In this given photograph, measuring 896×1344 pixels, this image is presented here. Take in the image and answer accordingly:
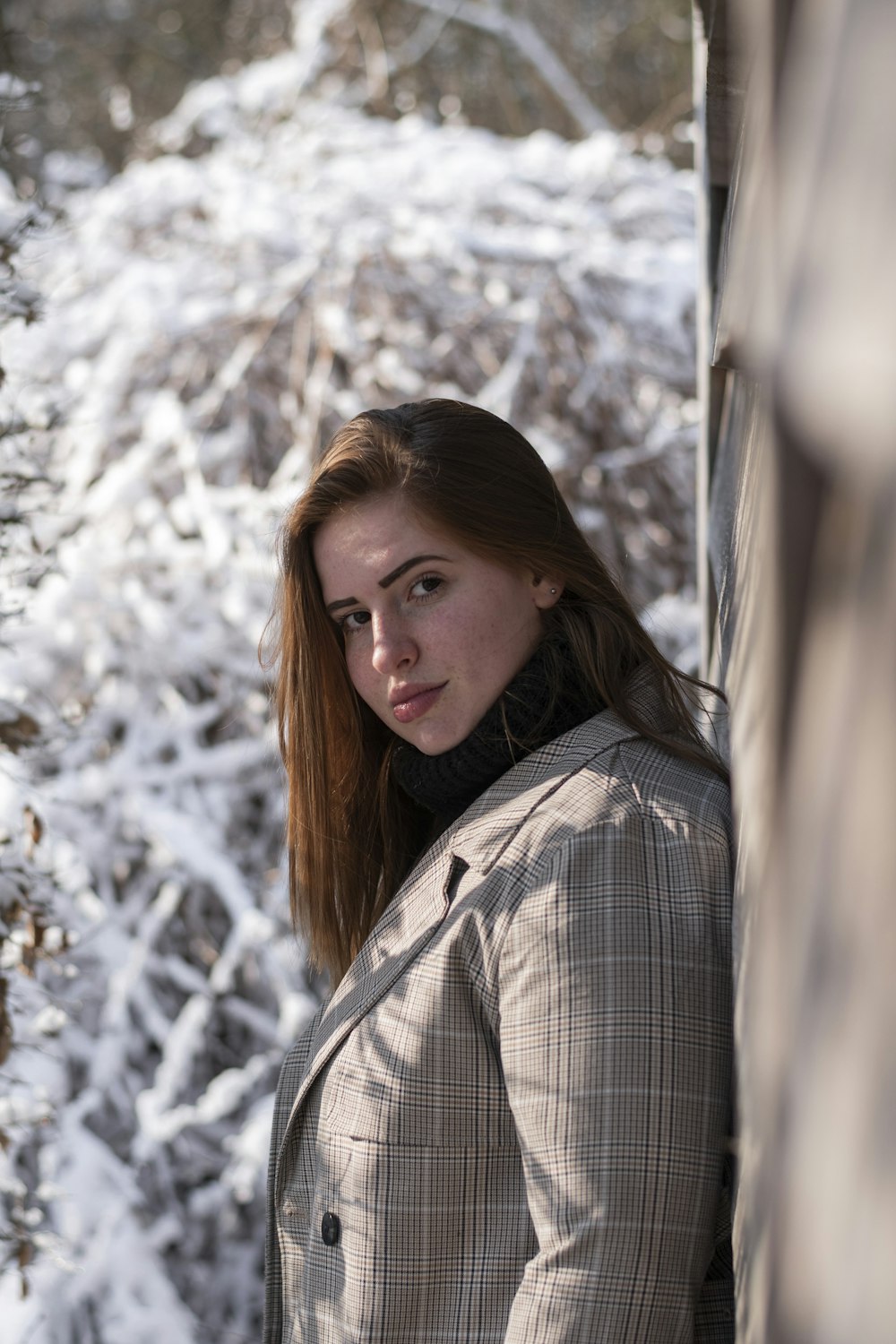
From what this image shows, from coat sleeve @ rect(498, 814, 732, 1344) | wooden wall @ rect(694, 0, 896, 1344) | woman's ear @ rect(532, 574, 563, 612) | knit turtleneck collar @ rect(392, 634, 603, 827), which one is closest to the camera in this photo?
wooden wall @ rect(694, 0, 896, 1344)

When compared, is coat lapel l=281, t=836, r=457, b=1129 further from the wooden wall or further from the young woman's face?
the wooden wall

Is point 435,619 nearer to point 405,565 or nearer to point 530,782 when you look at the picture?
point 405,565

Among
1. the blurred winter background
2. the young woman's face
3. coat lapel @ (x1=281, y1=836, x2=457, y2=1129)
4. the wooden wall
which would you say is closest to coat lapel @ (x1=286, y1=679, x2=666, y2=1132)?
coat lapel @ (x1=281, y1=836, x2=457, y2=1129)

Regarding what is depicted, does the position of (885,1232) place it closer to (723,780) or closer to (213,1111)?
(723,780)

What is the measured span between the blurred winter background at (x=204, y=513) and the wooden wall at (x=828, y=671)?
1.68 m

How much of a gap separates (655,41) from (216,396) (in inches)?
252

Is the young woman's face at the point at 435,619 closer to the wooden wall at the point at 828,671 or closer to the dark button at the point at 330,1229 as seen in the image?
the dark button at the point at 330,1229

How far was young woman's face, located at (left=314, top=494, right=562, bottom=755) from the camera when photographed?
5.41 ft

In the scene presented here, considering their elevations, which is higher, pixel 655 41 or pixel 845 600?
pixel 655 41

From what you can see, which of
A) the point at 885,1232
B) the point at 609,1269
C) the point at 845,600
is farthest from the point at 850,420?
the point at 609,1269

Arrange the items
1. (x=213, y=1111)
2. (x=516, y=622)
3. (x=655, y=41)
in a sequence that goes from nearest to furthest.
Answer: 1. (x=516, y=622)
2. (x=213, y=1111)
3. (x=655, y=41)

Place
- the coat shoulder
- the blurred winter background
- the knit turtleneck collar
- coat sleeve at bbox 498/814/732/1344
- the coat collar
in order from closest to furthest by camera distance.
Result: 1. coat sleeve at bbox 498/814/732/1344
2. the coat shoulder
3. the coat collar
4. the knit turtleneck collar
5. the blurred winter background

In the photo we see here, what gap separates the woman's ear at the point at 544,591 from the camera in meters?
1.71

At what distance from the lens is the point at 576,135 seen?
8.09 metres
